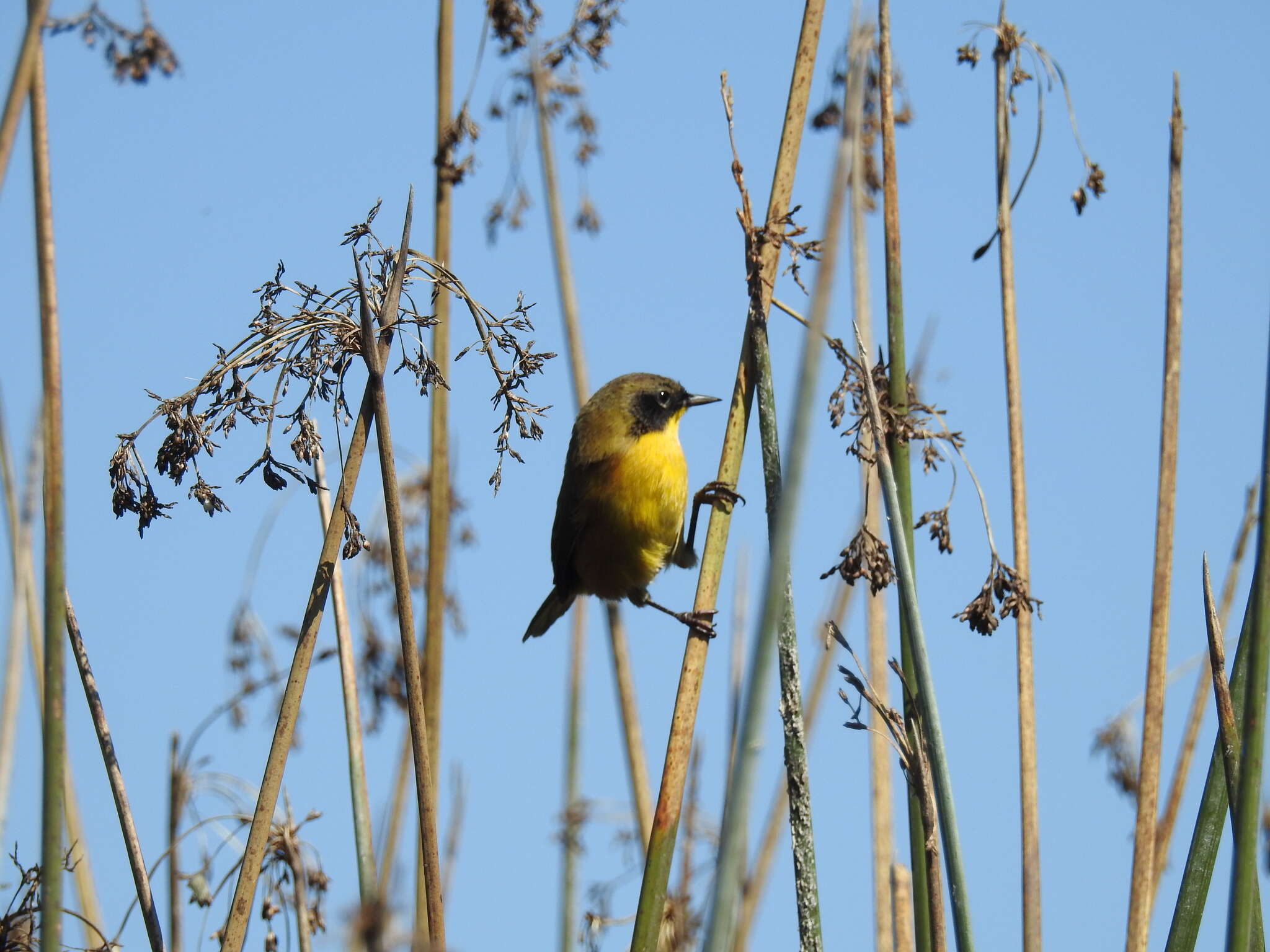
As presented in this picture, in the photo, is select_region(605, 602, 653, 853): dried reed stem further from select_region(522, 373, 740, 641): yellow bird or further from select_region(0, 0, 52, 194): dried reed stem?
select_region(0, 0, 52, 194): dried reed stem

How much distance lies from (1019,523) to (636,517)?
2018 mm

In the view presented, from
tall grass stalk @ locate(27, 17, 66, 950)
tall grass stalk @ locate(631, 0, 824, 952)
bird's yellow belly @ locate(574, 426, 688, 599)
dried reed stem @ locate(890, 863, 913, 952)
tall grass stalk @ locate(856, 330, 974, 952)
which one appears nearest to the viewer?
tall grass stalk @ locate(27, 17, 66, 950)

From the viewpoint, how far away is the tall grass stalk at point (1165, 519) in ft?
8.82

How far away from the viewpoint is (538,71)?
3686mm

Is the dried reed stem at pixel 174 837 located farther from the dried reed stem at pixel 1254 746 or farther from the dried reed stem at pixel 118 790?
the dried reed stem at pixel 1254 746

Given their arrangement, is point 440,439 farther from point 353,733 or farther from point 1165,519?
point 1165,519

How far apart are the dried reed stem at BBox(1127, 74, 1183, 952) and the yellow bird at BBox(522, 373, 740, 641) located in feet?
6.69

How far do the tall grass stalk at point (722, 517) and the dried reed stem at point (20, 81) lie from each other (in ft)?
4.61

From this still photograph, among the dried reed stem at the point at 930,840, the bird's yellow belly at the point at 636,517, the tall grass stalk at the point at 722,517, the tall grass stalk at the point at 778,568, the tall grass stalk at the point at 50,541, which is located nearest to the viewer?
the tall grass stalk at the point at 778,568

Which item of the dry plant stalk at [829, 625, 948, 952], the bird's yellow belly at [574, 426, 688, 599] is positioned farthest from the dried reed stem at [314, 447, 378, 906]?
the bird's yellow belly at [574, 426, 688, 599]

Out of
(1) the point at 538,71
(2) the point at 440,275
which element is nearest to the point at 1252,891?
(2) the point at 440,275

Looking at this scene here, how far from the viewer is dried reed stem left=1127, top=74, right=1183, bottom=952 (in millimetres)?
2674

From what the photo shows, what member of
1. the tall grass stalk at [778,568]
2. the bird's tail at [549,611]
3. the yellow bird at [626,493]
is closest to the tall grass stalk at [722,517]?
the tall grass stalk at [778,568]

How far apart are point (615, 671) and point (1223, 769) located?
1.98 meters
